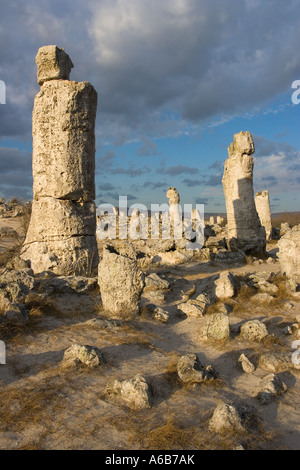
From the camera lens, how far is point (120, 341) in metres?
4.16

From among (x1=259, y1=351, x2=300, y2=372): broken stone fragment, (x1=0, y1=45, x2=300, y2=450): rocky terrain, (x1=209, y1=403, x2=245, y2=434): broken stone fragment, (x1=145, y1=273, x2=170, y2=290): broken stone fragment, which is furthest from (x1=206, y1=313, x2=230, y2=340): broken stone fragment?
(x1=145, y1=273, x2=170, y2=290): broken stone fragment

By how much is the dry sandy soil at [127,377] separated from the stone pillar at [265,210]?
13.9 meters

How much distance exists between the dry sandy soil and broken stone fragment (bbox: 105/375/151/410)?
2.5 inches

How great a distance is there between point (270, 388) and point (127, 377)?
1432 mm

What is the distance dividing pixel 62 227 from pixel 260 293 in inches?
169

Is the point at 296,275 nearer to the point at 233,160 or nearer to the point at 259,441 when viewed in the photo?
the point at 259,441

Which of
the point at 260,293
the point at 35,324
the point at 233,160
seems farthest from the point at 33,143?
the point at 233,160

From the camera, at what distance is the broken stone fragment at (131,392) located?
2850mm

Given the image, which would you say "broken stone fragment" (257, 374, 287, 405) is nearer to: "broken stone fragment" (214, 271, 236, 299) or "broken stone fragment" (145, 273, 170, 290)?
"broken stone fragment" (214, 271, 236, 299)

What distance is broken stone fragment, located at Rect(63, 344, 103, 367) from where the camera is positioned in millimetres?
3482

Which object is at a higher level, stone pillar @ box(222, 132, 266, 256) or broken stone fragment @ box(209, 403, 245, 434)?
stone pillar @ box(222, 132, 266, 256)

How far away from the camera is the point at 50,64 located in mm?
6961

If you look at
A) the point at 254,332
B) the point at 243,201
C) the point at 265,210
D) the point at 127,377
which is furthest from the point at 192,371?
the point at 265,210

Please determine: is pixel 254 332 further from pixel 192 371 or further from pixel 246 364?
pixel 192 371
